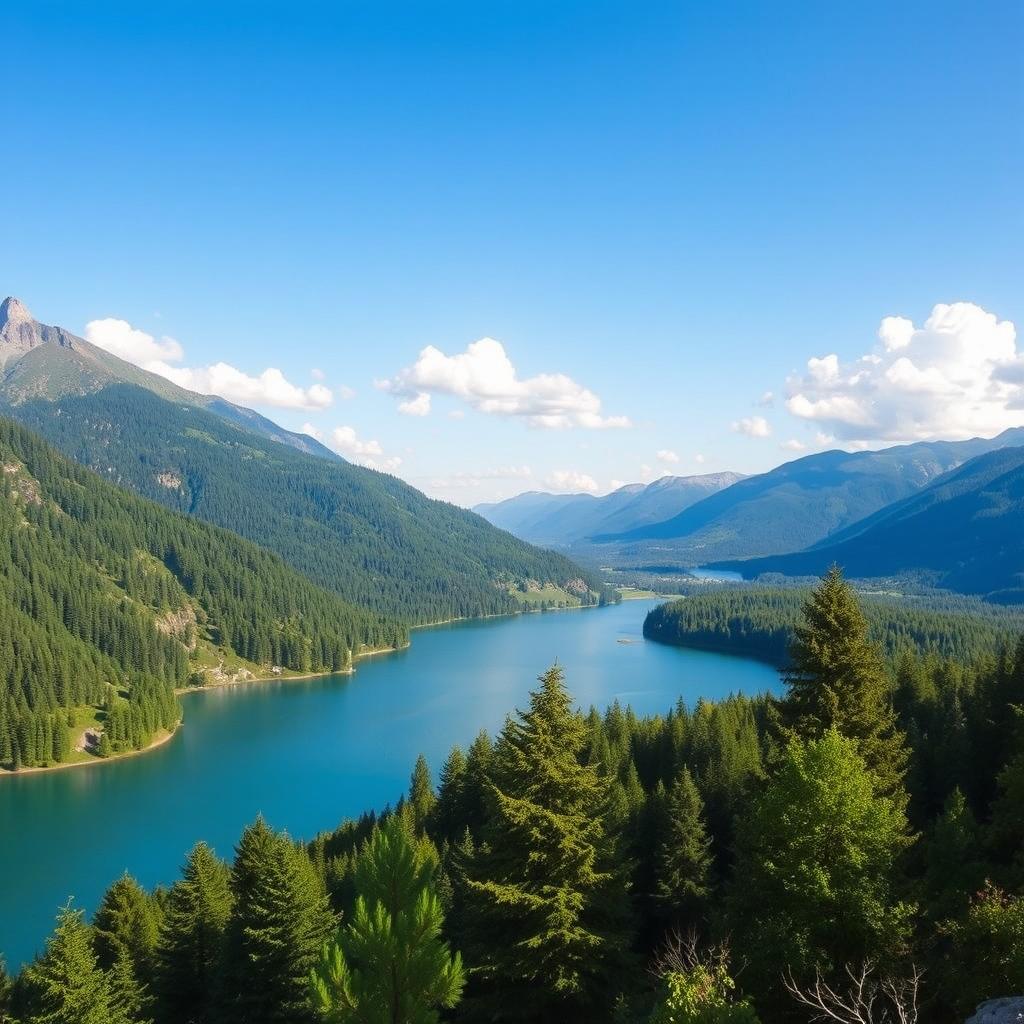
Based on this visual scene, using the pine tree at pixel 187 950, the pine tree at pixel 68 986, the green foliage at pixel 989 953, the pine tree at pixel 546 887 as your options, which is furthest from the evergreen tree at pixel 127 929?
the green foliage at pixel 989 953

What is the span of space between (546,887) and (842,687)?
1045cm

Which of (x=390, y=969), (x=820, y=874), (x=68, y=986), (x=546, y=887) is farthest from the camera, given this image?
(x=68, y=986)

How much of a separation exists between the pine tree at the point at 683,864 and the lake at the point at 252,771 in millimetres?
46736

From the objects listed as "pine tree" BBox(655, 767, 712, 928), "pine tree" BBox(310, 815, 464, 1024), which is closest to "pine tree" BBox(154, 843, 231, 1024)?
"pine tree" BBox(655, 767, 712, 928)

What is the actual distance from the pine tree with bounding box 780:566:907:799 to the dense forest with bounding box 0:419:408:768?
110 m

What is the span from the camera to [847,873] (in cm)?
1723

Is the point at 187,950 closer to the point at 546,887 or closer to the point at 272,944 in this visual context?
the point at 272,944

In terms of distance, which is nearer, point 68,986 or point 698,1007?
point 698,1007

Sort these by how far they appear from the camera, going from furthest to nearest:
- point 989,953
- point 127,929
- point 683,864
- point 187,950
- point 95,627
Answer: point 95,627
point 683,864
point 127,929
point 187,950
point 989,953

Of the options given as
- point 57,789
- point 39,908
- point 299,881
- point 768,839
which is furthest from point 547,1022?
A: point 57,789

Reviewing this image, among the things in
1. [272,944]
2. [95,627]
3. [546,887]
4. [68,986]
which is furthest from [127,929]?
[95,627]

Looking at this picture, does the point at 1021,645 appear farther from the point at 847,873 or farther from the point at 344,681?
the point at 344,681

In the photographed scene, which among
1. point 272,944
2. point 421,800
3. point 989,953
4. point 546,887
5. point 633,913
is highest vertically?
point 546,887

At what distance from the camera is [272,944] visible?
86.4 feet
